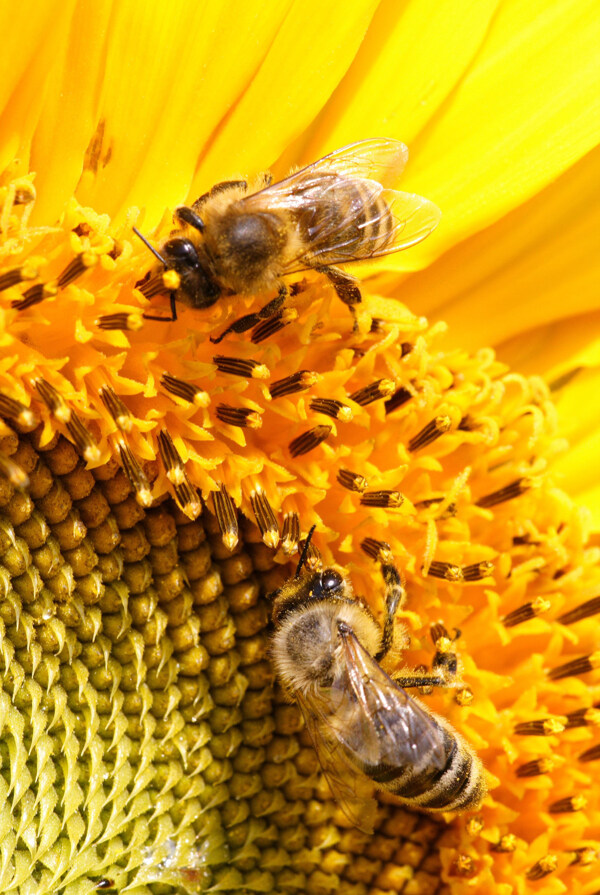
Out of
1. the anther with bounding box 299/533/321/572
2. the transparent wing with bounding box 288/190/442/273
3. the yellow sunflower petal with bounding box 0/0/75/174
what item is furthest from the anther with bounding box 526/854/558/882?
the yellow sunflower petal with bounding box 0/0/75/174

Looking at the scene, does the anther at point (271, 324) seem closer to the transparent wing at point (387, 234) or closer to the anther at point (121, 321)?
the transparent wing at point (387, 234)

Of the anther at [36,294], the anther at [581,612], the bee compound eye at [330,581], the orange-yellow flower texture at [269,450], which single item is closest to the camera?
the anther at [36,294]

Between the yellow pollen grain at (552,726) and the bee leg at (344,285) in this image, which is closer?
the bee leg at (344,285)

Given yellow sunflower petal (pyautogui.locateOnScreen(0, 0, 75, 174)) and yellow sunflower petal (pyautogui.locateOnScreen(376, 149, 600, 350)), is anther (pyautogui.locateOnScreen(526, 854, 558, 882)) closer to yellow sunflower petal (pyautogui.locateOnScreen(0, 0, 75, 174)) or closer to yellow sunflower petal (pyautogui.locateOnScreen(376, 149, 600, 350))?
yellow sunflower petal (pyautogui.locateOnScreen(376, 149, 600, 350))

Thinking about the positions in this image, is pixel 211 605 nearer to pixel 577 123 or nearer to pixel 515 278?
pixel 515 278

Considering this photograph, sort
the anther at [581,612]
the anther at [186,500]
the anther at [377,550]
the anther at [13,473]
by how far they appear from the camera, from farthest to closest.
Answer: the anther at [581,612], the anther at [377,550], the anther at [186,500], the anther at [13,473]

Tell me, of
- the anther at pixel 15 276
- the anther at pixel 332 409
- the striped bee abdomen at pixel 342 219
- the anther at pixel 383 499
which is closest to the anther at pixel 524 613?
the anther at pixel 383 499

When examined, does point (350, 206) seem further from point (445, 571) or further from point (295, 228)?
point (445, 571)
